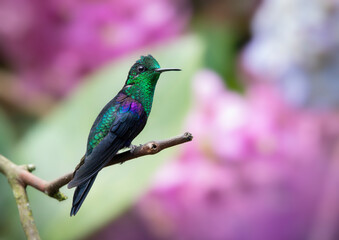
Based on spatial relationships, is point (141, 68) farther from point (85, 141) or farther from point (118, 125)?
point (85, 141)

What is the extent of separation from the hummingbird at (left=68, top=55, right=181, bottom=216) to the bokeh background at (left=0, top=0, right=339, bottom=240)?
0.77ft

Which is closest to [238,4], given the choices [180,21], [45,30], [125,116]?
[180,21]

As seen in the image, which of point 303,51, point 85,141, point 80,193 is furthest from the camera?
point 303,51

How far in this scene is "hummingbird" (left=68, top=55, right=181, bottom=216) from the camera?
0.12 metres

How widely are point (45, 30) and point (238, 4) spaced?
0.24m

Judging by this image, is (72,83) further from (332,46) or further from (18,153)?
(332,46)

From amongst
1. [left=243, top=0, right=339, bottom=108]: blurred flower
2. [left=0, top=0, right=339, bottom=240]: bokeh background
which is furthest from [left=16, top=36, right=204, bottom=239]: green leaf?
[left=243, top=0, right=339, bottom=108]: blurred flower

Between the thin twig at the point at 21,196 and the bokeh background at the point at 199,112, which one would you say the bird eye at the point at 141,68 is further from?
the bokeh background at the point at 199,112

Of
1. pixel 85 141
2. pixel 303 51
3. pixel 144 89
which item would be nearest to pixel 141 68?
pixel 144 89

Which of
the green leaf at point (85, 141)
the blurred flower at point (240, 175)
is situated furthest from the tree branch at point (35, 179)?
the blurred flower at point (240, 175)

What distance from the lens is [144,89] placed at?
0.14 meters

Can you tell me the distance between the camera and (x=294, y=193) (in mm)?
508

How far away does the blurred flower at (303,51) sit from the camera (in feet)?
1.68

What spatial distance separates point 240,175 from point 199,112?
0.06 metres
